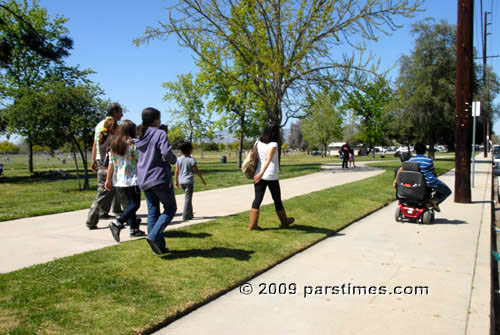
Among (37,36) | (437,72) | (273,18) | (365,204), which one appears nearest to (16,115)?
(37,36)

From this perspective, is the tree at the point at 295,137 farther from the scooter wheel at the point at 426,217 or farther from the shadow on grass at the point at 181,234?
the shadow on grass at the point at 181,234

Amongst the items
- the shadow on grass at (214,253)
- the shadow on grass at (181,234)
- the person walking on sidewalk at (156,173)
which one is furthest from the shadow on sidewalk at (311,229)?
the person walking on sidewalk at (156,173)

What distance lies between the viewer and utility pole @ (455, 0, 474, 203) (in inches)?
408

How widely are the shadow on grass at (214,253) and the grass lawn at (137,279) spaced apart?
0.01 meters

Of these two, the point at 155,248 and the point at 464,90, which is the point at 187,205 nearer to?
the point at 155,248

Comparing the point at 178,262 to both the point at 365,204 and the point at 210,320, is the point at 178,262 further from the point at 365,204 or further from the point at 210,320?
the point at 365,204

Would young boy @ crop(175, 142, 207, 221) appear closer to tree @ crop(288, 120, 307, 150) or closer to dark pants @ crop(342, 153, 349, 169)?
dark pants @ crop(342, 153, 349, 169)

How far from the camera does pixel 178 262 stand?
4750 millimetres

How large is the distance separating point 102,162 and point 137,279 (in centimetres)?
328

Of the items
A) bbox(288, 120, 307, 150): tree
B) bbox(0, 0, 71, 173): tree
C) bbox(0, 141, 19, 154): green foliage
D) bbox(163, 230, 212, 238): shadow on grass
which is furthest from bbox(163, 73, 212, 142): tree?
bbox(288, 120, 307, 150): tree

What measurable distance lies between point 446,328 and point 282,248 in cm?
252

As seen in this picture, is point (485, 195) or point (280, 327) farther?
point (485, 195)

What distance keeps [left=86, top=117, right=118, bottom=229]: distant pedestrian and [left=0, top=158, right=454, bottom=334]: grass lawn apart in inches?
52.0

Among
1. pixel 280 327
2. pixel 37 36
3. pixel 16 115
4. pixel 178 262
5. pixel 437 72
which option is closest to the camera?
pixel 280 327
